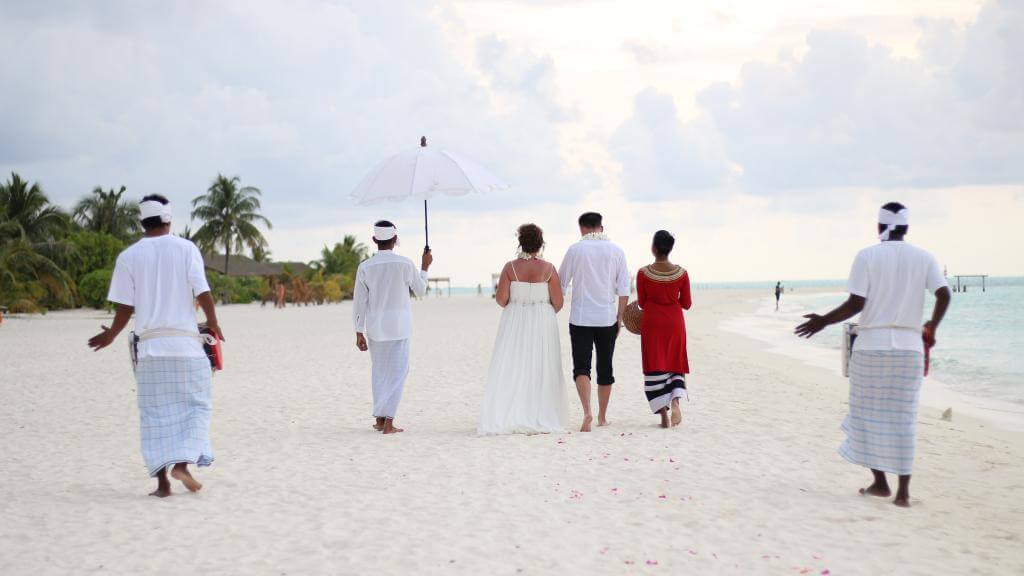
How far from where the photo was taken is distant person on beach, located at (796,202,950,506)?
5445 millimetres

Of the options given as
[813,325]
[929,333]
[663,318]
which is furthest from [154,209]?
[929,333]

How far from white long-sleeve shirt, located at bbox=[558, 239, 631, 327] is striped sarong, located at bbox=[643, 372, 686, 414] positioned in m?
0.63

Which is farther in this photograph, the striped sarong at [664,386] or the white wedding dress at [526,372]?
the striped sarong at [664,386]

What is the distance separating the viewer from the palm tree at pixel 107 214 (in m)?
53.5

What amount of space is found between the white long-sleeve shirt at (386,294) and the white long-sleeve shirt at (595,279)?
136 centimetres

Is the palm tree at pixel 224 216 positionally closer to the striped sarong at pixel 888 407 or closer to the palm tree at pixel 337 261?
the palm tree at pixel 337 261

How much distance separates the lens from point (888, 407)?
5.48m

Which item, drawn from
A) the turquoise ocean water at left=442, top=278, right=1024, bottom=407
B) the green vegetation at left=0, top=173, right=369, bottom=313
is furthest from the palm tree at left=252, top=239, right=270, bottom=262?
the turquoise ocean water at left=442, top=278, right=1024, bottom=407

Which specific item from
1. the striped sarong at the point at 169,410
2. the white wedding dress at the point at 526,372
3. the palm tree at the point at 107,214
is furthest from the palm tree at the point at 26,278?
the striped sarong at the point at 169,410

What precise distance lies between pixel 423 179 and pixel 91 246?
4103 cm

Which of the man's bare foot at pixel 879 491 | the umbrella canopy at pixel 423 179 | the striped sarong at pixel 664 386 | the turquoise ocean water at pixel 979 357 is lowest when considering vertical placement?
the turquoise ocean water at pixel 979 357

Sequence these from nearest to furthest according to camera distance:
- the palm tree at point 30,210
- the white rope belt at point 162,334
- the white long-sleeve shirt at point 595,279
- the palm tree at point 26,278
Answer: the white rope belt at point 162,334 → the white long-sleeve shirt at point 595,279 → the palm tree at point 26,278 → the palm tree at point 30,210

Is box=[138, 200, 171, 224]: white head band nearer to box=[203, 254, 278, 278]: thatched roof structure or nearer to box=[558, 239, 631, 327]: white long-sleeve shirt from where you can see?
box=[558, 239, 631, 327]: white long-sleeve shirt

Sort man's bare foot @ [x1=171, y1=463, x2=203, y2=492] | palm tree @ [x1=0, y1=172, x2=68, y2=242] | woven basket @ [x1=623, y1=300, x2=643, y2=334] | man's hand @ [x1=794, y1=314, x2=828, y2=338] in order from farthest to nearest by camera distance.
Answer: palm tree @ [x1=0, y1=172, x2=68, y2=242] < woven basket @ [x1=623, y1=300, x2=643, y2=334] < man's bare foot @ [x1=171, y1=463, x2=203, y2=492] < man's hand @ [x1=794, y1=314, x2=828, y2=338]
